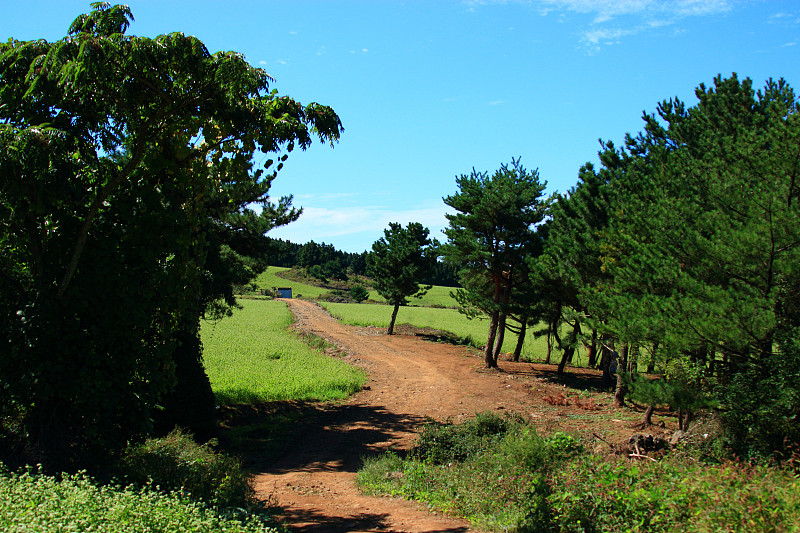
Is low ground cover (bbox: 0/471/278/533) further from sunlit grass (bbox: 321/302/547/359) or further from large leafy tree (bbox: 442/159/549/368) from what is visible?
sunlit grass (bbox: 321/302/547/359)

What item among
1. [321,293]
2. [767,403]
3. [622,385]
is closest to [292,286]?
[321,293]

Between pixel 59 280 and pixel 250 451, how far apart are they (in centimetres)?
619

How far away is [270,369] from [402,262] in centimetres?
1679

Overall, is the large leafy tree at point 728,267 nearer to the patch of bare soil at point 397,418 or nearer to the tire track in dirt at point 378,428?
the patch of bare soil at point 397,418

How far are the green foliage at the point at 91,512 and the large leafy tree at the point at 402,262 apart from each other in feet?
104

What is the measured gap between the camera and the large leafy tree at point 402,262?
3697 centimetres

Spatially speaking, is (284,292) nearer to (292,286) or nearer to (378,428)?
(292,286)

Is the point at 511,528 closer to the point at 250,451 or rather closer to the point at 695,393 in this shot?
the point at 695,393

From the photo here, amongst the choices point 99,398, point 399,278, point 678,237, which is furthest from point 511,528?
point 399,278

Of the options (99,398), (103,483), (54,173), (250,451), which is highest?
(54,173)

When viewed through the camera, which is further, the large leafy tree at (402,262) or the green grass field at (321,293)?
the green grass field at (321,293)

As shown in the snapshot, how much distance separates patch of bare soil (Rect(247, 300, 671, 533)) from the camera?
24.5 ft

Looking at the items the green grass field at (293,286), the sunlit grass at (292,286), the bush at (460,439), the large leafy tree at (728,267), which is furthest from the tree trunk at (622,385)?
the sunlit grass at (292,286)

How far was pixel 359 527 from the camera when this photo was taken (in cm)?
680
